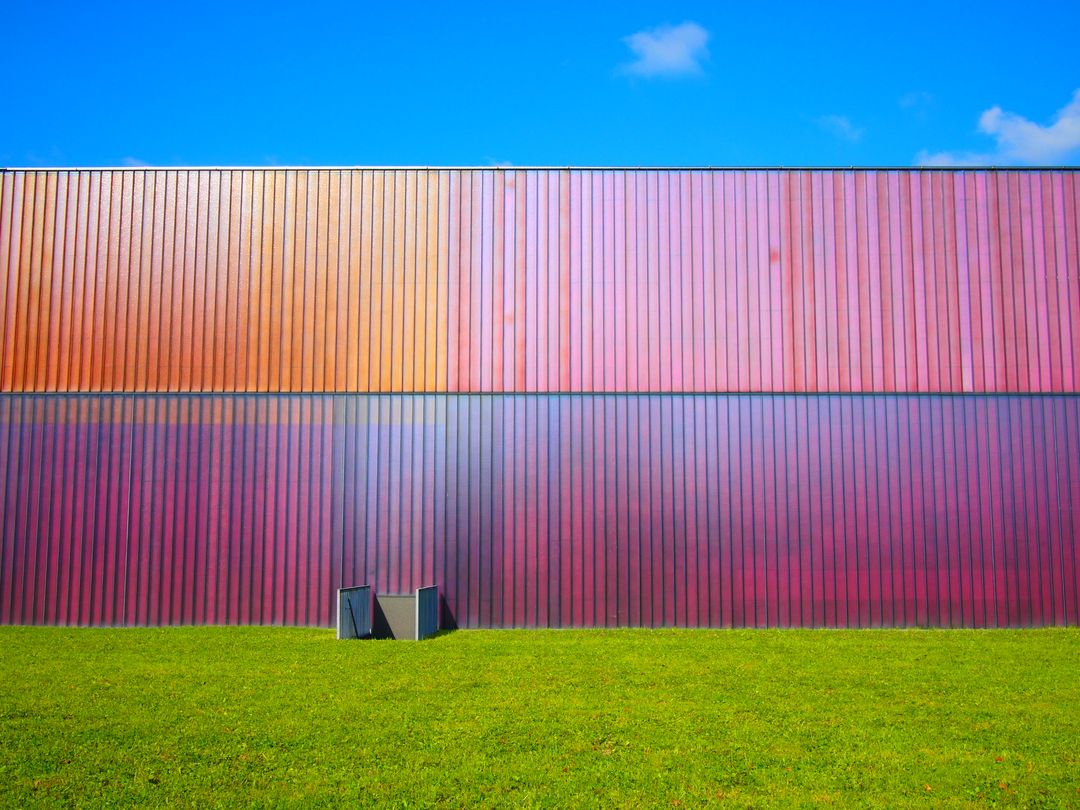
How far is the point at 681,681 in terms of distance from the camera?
12445 millimetres

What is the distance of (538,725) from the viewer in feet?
32.2

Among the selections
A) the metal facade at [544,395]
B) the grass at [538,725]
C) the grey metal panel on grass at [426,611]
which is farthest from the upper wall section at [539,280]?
the grass at [538,725]

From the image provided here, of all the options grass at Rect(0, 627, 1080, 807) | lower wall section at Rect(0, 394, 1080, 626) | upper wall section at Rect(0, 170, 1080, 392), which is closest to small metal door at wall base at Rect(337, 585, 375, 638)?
lower wall section at Rect(0, 394, 1080, 626)

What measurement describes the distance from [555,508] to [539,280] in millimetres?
4814

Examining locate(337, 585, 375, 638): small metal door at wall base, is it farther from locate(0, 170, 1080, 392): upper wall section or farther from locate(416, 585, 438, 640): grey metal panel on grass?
locate(0, 170, 1080, 392): upper wall section

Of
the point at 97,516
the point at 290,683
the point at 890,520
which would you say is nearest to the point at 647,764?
the point at 290,683

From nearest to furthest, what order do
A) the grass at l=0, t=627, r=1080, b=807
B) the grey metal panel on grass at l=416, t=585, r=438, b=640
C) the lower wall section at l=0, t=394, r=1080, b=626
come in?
the grass at l=0, t=627, r=1080, b=807
the grey metal panel on grass at l=416, t=585, r=438, b=640
the lower wall section at l=0, t=394, r=1080, b=626

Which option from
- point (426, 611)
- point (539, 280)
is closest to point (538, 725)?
point (426, 611)

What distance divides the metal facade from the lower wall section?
0.18 ft

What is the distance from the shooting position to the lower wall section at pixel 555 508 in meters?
18.4

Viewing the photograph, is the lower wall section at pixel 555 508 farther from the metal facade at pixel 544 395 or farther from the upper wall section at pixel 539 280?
the upper wall section at pixel 539 280

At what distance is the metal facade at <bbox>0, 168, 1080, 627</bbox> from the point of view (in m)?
18.5

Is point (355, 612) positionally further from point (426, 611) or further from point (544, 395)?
point (544, 395)

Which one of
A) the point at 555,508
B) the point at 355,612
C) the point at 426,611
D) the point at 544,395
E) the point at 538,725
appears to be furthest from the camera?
the point at 544,395
